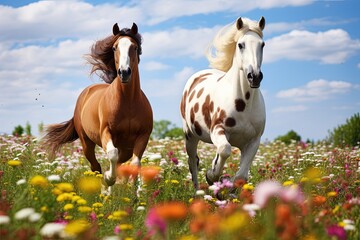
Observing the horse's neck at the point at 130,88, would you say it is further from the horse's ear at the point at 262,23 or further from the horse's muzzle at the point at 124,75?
the horse's ear at the point at 262,23

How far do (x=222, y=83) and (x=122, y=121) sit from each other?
1613 mm

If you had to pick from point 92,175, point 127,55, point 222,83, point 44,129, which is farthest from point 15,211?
point 44,129

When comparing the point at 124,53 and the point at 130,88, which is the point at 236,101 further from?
the point at 124,53

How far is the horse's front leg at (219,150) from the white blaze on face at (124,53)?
1549mm

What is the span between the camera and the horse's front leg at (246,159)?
24.3 ft

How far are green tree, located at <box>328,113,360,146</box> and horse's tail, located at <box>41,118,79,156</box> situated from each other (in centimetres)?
1097

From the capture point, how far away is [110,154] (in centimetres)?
717


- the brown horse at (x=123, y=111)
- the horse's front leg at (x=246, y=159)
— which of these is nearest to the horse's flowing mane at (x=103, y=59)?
the brown horse at (x=123, y=111)

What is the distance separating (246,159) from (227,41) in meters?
1.78

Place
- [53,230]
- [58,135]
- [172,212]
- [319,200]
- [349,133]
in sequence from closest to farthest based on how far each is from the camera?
1. [172,212]
2. [53,230]
3. [319,200]
4. [58,135]
5. [349,133]

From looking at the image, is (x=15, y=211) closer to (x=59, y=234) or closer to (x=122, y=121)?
(x=59, y=234)

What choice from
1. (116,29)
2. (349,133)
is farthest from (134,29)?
(349,133)

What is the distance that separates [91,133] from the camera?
8.70 m

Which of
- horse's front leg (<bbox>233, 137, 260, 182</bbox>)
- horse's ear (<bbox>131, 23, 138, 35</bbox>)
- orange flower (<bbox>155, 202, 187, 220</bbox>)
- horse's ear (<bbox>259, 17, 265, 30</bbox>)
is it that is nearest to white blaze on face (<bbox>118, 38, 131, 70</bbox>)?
horse's ear (<bbox>131, 23, 138, 35</bbox>)
